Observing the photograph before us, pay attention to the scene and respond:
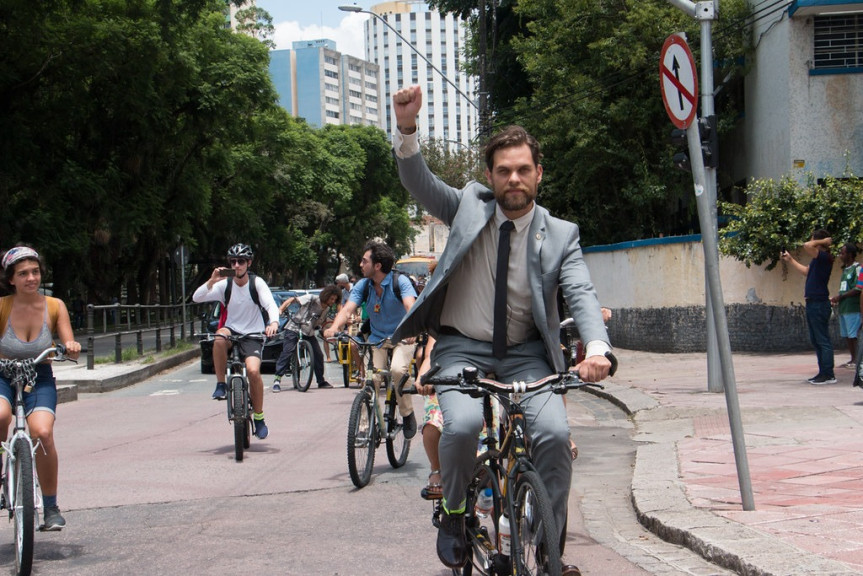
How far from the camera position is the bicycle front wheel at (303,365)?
54.4ft

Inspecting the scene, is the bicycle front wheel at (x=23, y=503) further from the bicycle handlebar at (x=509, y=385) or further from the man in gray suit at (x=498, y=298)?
the bicycle handlebar at (x=509, y=385)

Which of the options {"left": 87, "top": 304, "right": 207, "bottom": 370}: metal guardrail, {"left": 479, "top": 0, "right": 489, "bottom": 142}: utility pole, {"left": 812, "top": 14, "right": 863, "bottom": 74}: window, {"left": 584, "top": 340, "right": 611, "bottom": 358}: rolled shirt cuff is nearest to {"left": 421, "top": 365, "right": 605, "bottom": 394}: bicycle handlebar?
{"left": 584, "top": 340, "right": 611, "bottom": 358}: rolled shirt cuff

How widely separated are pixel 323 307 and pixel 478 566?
13432mm

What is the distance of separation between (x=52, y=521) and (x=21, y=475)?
57 cm

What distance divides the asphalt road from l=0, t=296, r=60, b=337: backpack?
1.27m

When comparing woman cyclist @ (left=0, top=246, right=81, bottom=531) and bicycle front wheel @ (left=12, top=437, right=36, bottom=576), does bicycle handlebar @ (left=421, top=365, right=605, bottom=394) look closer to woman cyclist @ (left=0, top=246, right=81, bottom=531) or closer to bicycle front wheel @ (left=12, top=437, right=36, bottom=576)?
bicycle front wheel @ (left=12, top=437, right=36, bottom=576)

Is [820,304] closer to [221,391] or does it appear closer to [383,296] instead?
[383,296]

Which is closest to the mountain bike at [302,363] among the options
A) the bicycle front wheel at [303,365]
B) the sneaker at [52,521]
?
the bicycle front wheel at [303,365]

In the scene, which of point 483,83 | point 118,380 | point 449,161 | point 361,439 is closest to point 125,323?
point 118,380

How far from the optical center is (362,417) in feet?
26.4

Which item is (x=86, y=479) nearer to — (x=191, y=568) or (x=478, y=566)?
(x=191, y=568)

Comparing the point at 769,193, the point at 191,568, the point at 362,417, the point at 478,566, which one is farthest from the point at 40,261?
the point at 769,193

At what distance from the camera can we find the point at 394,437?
8.52m

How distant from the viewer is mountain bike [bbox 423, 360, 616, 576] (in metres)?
3.79
